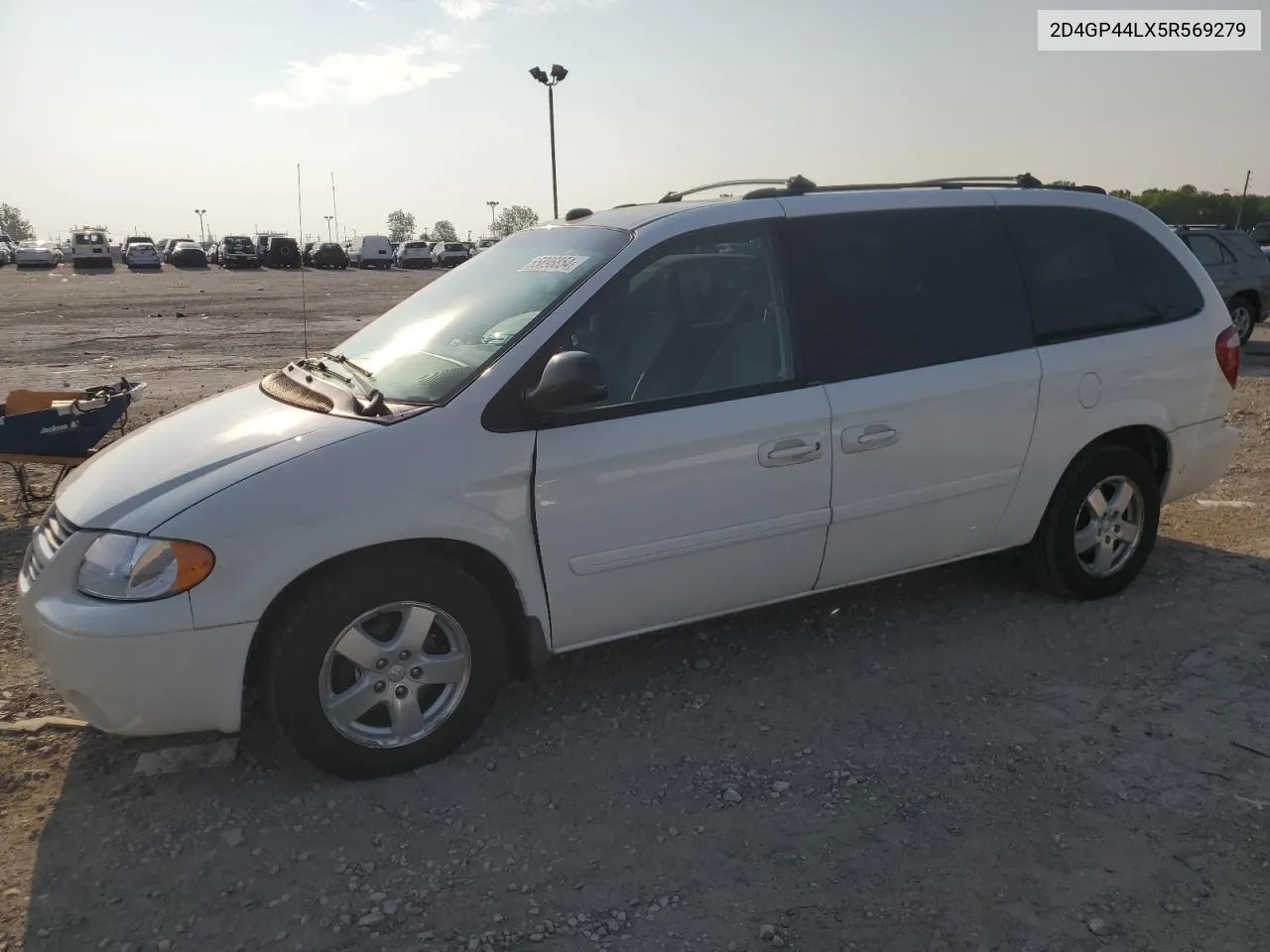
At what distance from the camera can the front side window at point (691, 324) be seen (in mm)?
3598

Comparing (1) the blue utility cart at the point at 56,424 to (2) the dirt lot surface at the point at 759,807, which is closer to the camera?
(2) the dirt lot surface at the point at 759,807

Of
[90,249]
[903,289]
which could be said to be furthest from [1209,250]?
[90,249]

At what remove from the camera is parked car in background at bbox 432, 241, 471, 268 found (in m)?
54.6

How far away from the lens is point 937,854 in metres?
2.93

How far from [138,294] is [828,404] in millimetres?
30940

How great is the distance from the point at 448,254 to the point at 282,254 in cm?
853

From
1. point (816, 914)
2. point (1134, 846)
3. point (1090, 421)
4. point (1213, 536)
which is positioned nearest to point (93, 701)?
point (816, 914)

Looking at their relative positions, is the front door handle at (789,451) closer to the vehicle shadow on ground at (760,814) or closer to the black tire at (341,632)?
the vehicle shadow on ground at (760,814)

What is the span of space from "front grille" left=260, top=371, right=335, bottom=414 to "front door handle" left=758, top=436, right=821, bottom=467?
1.54 metres

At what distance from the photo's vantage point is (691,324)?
3.77 m

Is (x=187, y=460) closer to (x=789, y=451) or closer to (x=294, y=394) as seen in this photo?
(x=294, y=394)

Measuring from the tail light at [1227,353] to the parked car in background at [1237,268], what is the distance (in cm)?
964

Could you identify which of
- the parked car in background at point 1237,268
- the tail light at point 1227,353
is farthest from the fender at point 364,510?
the parked car in background at point 1237,268

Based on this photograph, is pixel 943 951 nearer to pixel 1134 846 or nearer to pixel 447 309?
pixel 1134 846
